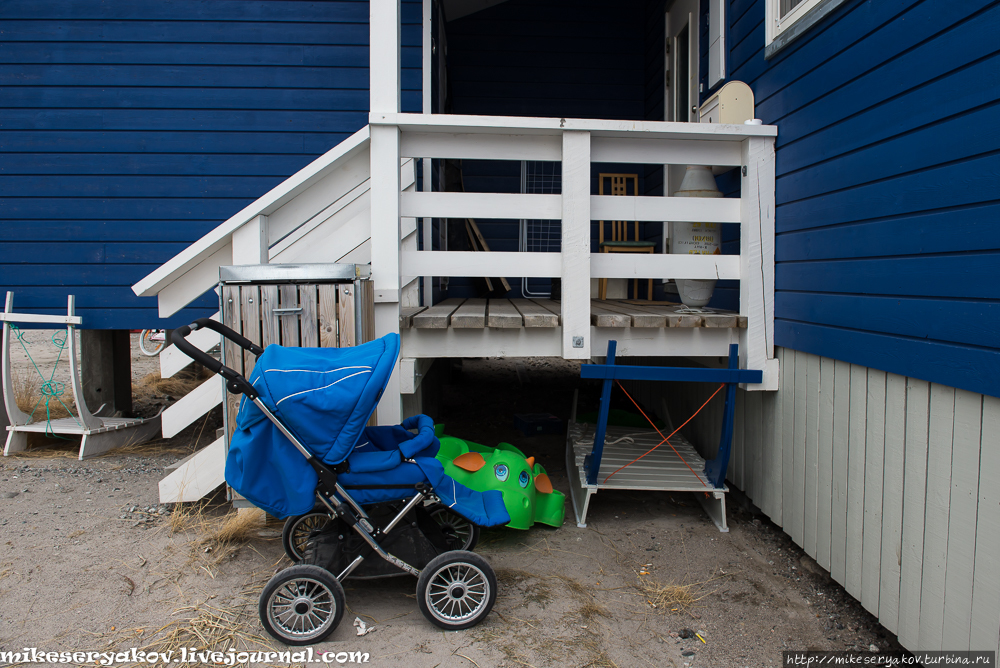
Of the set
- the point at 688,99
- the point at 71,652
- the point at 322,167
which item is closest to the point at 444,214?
the point at 322,167

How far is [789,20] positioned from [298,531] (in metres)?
3.44

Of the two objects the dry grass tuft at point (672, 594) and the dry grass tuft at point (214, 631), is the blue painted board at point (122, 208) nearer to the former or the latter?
the dry grass tuft at point (214, 631)

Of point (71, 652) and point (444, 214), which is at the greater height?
point (444, 214)

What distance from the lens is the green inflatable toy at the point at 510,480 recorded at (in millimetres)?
3184

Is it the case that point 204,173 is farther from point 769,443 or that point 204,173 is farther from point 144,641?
point 769,443

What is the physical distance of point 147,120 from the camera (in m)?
5.04

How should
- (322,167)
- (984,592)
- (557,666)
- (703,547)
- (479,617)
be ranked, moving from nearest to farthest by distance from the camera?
(984,592) < (557,666) < (479,617) < (322,167) < (703,547)

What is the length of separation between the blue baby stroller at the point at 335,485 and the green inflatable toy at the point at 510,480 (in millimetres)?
582

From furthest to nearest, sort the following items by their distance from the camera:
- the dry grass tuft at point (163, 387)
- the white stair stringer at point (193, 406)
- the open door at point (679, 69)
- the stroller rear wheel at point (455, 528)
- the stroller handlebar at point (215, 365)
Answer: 1. the dry grass tuft at point (163, 387)
2. the open door at point (679, 69)
3. the white stair stringer at point (193, 406)
4. the stroller rear wheel at point (455, 528)
5. the stroller handlebar at point (215, 365)

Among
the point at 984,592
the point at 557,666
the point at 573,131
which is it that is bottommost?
the point at 557,666

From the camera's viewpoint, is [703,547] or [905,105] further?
[703,547]

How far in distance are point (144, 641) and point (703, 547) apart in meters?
2.54

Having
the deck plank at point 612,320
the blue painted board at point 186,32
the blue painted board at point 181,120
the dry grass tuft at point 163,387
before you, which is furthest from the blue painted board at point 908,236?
the dry grass tuft at point 163,387

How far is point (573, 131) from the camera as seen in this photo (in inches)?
123
